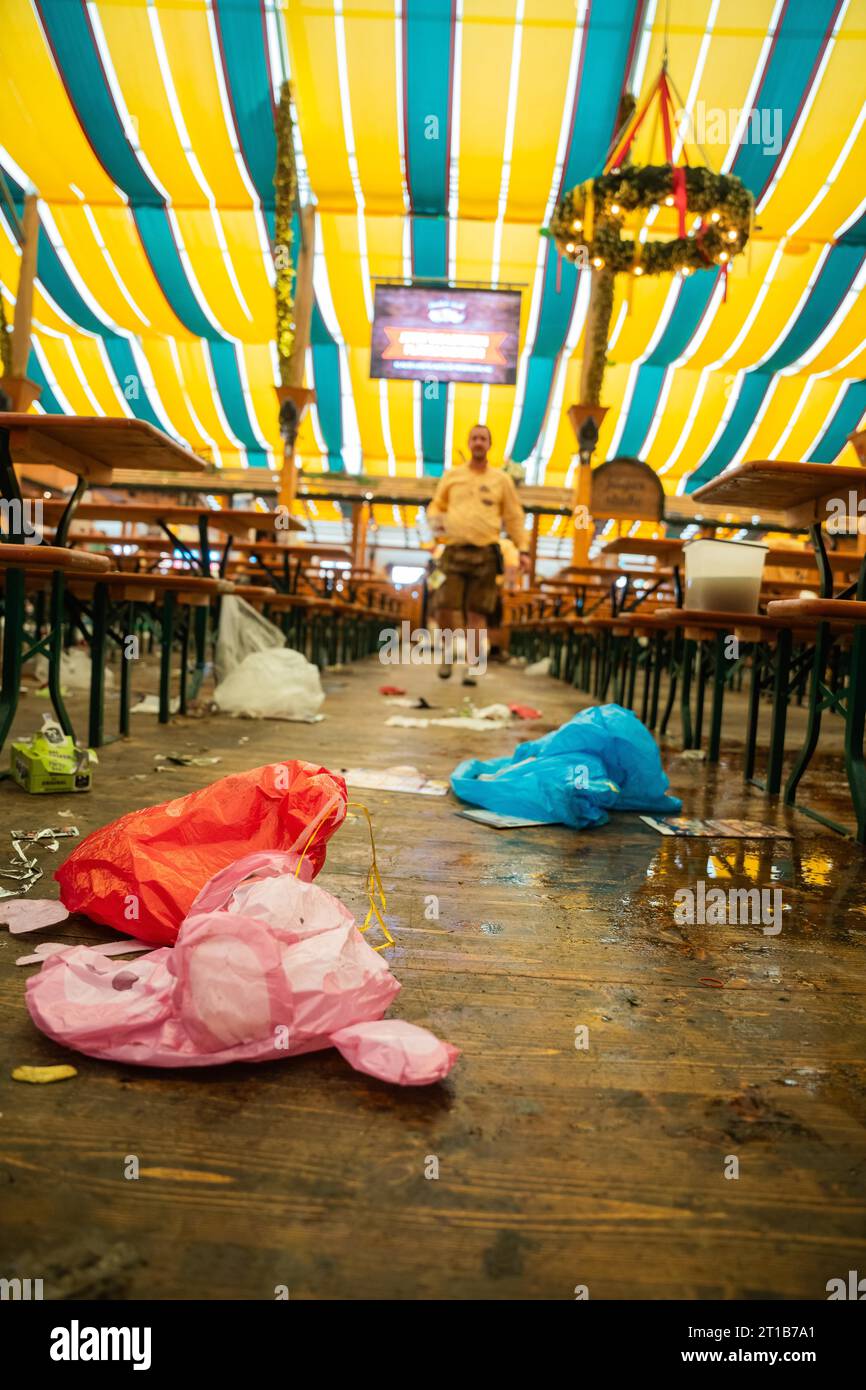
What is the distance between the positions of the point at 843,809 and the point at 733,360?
10.4m

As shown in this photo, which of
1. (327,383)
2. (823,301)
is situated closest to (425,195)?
(327,383)

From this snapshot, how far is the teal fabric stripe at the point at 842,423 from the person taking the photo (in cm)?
1234

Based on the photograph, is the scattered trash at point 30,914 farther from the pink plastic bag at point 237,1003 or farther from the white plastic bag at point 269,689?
the white plastic bag at point 269,689

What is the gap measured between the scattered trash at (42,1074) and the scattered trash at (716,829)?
1615 millimetres

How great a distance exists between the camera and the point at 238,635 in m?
4.21

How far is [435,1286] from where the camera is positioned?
0.64 m

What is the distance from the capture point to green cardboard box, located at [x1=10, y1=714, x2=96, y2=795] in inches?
86.4

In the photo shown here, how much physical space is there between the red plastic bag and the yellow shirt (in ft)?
14.1

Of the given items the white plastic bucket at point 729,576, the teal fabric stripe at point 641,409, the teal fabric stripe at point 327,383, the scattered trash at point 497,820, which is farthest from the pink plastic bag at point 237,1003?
the teal fabric stripe at point 641,409

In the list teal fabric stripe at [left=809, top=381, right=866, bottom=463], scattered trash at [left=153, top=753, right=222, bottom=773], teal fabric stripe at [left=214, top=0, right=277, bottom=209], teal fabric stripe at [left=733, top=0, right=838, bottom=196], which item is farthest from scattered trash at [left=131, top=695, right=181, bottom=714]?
teal fabric stripe at [left=809, top=381, right=866, bottom=463]

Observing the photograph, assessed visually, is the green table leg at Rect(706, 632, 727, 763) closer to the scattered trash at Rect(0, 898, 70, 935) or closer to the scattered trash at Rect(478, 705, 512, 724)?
the scattered trash at Rect(478, 705, 512, 724)

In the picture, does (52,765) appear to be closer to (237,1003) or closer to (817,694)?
(237,1003)

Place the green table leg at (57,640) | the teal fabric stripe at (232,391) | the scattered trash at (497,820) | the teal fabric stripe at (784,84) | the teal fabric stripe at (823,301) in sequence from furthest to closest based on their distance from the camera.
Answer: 1. the teal fabric stripe at (232,391)
2. the teal fabric stripe at (823,301)
3. the teal fabric stripe at (784,84)
4. the green table leg at (57,640)
5. the scattered trash at (497,820)

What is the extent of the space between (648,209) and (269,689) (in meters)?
4.61
